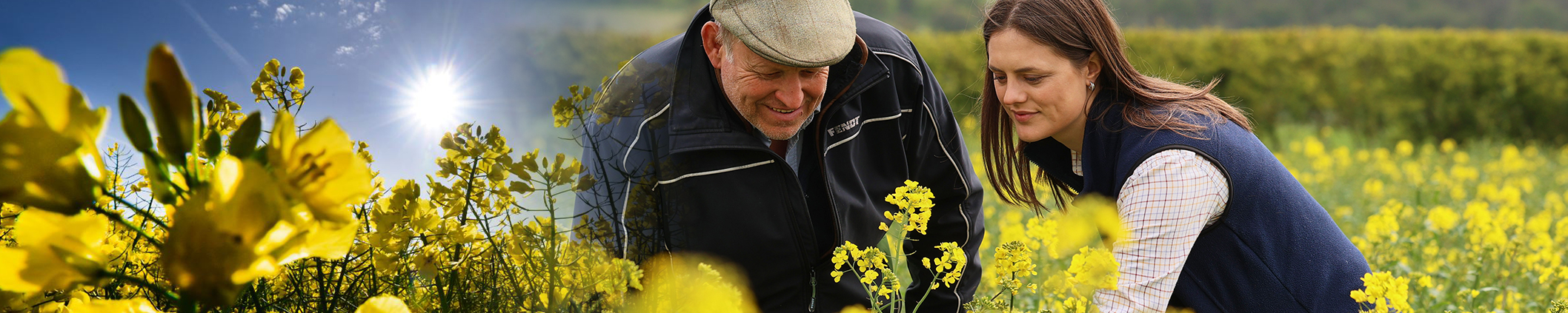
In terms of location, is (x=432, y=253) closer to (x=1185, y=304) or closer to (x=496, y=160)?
(x=496, y=160)

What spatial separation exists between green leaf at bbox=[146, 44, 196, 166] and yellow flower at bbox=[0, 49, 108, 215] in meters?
0.04

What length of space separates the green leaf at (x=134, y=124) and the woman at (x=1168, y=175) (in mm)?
1458

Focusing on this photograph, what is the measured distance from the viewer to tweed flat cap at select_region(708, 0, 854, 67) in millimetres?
1465

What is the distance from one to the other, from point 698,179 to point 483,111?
947 millimetres

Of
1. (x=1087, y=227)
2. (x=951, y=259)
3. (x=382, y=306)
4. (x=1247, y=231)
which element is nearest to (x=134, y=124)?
(x=382, y=306)

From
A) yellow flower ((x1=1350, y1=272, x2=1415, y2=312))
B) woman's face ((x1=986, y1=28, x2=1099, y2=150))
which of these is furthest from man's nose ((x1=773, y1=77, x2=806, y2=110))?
yellow flower ((x1=1350, y1=272, x2=1415, y2=312))

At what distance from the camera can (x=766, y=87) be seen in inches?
70.1

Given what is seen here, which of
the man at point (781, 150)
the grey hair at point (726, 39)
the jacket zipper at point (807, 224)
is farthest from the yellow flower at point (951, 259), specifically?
the grey hair at point (726, 39)

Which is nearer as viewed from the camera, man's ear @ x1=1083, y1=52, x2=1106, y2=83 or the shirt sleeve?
the shirt sleeve

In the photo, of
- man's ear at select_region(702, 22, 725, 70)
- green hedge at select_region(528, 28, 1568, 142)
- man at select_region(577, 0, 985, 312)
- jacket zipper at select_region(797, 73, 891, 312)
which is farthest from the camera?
green hedge at select_region(528, 28, 1568, 142)

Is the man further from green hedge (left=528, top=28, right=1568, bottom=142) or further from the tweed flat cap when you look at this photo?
green hedge (left=528, top=28, right=1568, bottom=142)

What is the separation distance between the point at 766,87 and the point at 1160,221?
0.75 meters

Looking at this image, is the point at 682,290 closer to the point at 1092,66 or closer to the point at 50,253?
the point at 50,253

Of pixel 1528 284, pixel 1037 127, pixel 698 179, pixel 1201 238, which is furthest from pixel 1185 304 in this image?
pixel 1528 284
